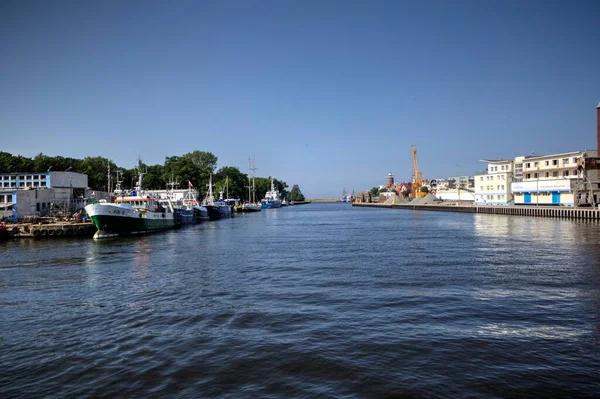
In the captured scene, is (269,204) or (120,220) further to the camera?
(269,204)

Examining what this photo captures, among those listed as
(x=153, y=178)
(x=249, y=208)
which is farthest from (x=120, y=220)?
(x=249, y=208)

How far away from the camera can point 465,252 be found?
111 feet

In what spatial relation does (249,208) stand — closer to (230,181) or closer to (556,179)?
(230,181)

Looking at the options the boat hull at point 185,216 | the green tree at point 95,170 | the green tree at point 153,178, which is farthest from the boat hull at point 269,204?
the boat hull at point 185,216

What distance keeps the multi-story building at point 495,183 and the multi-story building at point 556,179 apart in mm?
2800

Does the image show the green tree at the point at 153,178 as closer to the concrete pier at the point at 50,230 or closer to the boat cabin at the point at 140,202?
the boat cabin at the point at 140,202

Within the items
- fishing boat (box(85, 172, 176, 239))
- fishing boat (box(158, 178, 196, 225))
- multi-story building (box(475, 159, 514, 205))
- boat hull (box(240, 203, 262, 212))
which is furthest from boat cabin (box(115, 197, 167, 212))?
multi-story building (box(475, 159, 514, 205))

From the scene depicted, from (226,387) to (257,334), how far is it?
3769mm

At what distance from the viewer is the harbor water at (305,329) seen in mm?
10391

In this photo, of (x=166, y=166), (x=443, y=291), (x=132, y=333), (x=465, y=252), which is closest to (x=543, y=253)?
(x=465, y=252)

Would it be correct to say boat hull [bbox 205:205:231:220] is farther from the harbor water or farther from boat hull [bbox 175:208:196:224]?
the harbor water

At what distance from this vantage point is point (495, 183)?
351ft

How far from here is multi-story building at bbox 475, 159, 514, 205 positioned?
103 meters

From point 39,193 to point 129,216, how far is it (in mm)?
21919
